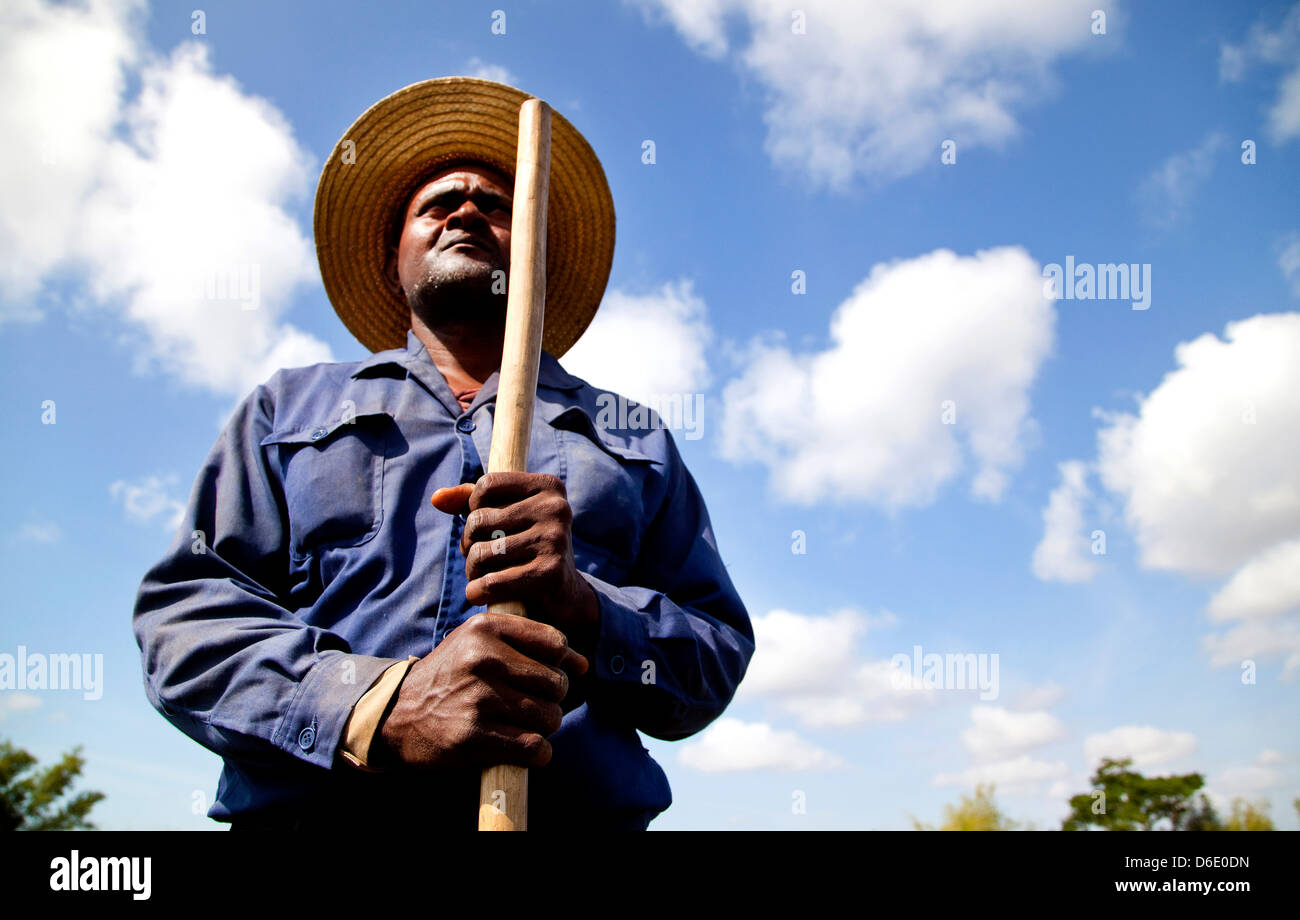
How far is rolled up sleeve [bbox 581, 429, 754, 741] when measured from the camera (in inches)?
95.3

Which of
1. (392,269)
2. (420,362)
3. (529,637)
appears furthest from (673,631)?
(392,269)

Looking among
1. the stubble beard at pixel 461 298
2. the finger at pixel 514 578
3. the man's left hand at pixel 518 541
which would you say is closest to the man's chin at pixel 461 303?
the stubble beard at pixel 461 298

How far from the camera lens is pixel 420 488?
108 inches

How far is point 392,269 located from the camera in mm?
4055

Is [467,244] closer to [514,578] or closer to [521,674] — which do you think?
[514,578]

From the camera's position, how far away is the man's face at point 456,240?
337 cm

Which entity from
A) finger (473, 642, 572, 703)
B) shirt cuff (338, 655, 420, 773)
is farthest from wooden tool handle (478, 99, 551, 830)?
shirt cuff (338, 655, 420, 773)

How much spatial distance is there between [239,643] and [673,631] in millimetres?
1104

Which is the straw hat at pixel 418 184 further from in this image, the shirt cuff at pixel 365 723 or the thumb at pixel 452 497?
the shirt cuff at pixel 365 723

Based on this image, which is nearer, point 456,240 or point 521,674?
point 521,674
